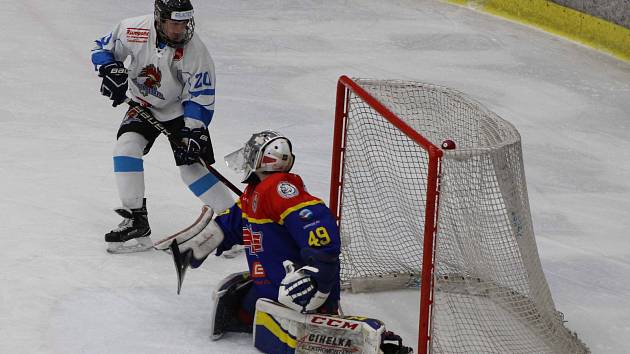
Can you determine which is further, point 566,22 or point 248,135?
point 566,22

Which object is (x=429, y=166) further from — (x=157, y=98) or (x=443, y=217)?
(x=157, y=98)

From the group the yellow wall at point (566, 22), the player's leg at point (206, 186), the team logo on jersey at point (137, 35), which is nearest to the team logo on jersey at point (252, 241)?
the player's leg at point (206, 186)

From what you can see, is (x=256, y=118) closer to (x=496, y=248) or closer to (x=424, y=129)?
(x=424, y=129)

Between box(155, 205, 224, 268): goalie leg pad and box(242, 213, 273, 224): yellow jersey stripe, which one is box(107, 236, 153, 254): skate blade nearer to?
box(155, 205, 224, 268): goalie leg pad

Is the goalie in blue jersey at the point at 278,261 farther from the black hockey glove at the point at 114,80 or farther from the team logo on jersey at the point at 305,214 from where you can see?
the black hockey glove at the point at 114,80

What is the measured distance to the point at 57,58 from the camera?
6660 mm

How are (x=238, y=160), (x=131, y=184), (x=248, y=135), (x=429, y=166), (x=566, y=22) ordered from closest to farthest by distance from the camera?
(x=429, y=166) < (x=238, y=160) < (x=131, y=184) < (x=248, y=135) < (x=566, y=22)

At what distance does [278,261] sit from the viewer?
11.5 feet

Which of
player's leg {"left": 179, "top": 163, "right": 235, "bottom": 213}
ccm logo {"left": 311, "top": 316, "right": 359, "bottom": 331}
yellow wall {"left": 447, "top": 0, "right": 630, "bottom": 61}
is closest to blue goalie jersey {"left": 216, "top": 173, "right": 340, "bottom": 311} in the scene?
ccm logo {"left": 311, "top": 316, "right": 359, "bottom": 331}

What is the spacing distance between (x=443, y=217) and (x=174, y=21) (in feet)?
4.44

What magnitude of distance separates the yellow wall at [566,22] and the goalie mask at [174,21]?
12.7ft

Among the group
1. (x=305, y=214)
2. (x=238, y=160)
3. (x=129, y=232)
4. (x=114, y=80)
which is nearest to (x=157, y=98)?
(x=114, y=80)

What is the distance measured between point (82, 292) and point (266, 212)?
851 mm

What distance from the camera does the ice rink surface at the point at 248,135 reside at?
3854 millimetres
